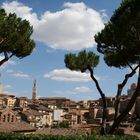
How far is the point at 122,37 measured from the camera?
2673cm

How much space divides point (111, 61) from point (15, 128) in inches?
653

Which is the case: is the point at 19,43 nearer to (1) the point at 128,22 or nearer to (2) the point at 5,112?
(1) the point at 128,22

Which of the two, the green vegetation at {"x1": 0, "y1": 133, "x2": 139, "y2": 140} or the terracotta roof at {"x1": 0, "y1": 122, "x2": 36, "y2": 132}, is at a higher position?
the terracotta roof at {"x1": 0, "y1": 122, "x2": 36, "y2": 132}

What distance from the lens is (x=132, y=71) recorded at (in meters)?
Result: 29.4

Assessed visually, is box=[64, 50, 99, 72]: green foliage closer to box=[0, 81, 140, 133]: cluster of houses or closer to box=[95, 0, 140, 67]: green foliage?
box=[95, 0, 140, 67]: green foliage

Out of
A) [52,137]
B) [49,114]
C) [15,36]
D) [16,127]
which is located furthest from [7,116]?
[52,137]

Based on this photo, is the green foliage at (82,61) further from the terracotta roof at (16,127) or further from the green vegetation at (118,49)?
the terracotta roof at (16,127)

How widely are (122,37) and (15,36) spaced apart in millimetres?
8370

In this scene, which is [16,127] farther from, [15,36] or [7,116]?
[7,116]

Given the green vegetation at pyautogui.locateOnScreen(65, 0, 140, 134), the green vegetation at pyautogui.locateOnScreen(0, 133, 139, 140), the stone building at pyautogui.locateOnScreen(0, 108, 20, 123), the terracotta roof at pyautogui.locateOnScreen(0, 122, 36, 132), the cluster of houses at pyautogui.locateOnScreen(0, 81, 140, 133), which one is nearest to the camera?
the green vegetation at pyautogui.locateOnScreen(0, 133, 139, 140)

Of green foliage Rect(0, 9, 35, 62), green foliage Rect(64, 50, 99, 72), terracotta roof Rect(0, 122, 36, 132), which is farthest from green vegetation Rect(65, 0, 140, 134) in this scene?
terracotta roof Rect(0, 122, 36, 132)

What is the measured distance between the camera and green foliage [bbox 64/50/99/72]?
35.4m

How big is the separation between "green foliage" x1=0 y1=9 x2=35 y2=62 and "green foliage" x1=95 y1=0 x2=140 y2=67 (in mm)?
5546

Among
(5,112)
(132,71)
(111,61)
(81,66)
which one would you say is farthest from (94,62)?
(5,112)
